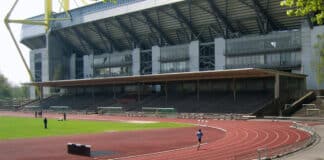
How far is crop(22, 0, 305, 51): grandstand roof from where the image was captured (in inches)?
3199

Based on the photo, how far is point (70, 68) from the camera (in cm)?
12850

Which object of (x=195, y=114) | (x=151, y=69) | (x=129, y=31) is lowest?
(x=195, y=114)

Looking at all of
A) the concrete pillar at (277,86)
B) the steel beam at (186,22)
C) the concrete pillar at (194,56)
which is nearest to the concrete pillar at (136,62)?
the concrete pillar at (194,56)

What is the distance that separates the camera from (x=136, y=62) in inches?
4181

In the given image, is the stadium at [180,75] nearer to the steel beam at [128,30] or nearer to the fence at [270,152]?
the steel beam at [128,30]

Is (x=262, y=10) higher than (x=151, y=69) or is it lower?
higher

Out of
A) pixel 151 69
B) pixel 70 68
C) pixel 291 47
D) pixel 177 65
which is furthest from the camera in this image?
pixel 70 68

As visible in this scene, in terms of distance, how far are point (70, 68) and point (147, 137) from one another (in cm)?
9338

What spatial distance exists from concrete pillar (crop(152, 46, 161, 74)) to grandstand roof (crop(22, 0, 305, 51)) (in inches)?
72.6

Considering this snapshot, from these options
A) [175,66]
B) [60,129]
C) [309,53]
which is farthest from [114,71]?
[60,129]

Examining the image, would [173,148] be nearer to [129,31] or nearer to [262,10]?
[262,10]

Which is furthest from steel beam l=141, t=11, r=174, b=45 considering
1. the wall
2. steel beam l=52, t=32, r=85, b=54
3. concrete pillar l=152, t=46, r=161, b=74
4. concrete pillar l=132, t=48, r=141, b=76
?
steel beam l=52, t=32, r=85, b=54

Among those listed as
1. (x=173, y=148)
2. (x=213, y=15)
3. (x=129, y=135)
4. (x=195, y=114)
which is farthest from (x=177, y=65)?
(x=173, y=148)

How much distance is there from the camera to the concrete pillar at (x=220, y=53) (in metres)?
87.3
